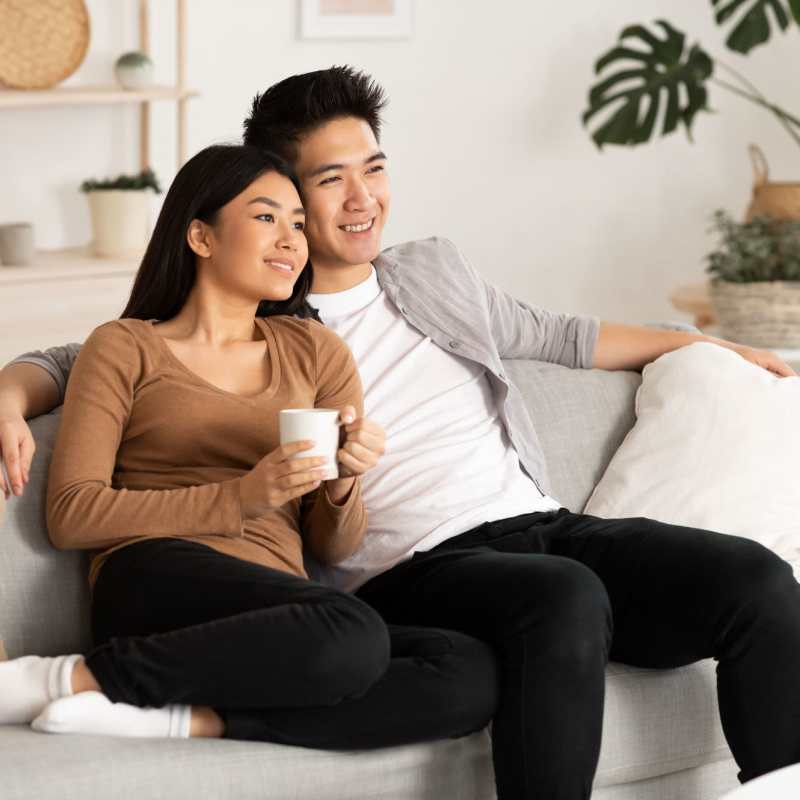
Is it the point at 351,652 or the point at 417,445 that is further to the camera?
the point at 417,445

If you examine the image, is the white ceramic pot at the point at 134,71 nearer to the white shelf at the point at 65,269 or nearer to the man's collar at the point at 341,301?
the white shelf at the point at 65,269

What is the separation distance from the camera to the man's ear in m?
2.14

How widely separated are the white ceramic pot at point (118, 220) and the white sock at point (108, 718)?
8.19ft

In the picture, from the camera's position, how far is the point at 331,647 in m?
1.77

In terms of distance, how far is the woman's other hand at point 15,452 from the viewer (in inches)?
77.4

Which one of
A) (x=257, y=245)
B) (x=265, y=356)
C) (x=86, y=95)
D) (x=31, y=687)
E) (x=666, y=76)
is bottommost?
(x=31, y=687)

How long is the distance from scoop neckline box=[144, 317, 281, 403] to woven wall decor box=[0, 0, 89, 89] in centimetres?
212

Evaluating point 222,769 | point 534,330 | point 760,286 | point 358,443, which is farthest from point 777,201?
point 222,769

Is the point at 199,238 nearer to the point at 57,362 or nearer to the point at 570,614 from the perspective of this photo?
the point at 57,362

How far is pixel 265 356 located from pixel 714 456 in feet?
2.53

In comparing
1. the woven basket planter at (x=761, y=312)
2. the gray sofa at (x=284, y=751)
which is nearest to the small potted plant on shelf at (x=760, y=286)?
the woven basket planter at (x=761, y=312)

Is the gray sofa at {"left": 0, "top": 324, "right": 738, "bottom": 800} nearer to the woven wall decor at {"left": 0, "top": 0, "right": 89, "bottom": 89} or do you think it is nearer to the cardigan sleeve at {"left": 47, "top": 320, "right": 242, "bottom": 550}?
the cardigan sleeve at {"left": 47, "top": 320, "right": 242, "bottom": 550}

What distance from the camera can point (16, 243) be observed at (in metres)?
3.96

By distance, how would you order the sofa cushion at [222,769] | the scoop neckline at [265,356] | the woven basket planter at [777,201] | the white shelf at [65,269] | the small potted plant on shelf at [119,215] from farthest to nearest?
1. the woven basket planter at [777,201]
2. the small potted plant on shelf at [119,215]
3. the white shelf at [65,269]
4. the scoop neckline at [265,356]
5. the sofa cushion at [222,769]
